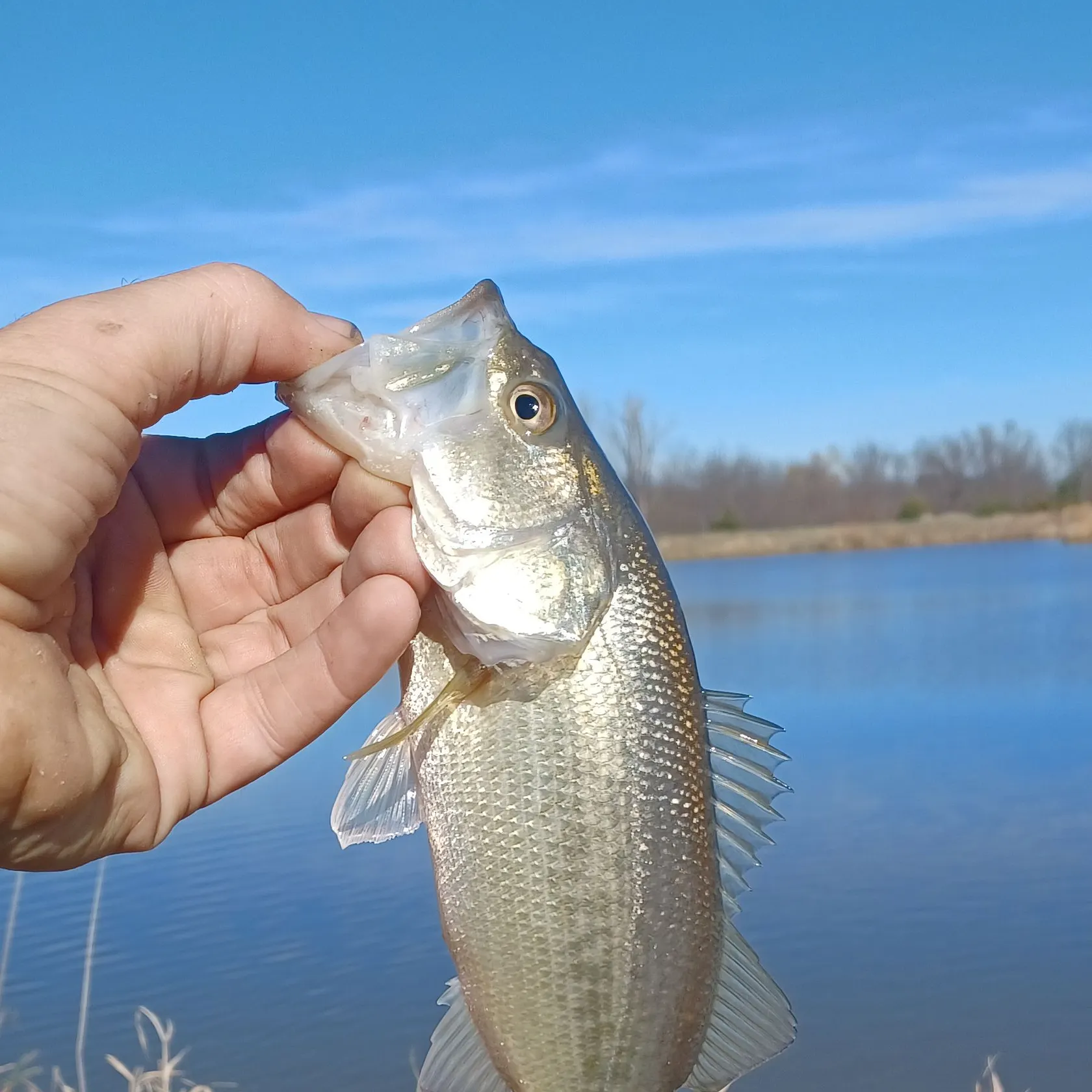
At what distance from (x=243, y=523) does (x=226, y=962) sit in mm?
6993

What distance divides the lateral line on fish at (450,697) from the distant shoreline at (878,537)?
4715 centimetres

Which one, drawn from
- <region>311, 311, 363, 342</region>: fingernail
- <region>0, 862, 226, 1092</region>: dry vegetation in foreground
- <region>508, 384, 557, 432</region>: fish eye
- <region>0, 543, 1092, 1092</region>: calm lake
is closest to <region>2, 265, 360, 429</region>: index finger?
<region>311, 311, 363, 342</region>: fingernail

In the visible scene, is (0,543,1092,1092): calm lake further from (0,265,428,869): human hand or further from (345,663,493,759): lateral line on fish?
(345,663,493,759): lateral line on fish

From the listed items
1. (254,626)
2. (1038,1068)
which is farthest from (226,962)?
(254,626)

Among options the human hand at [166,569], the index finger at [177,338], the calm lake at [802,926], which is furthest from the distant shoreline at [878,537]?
the index finger at [177,338]

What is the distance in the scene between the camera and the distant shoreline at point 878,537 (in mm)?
51719

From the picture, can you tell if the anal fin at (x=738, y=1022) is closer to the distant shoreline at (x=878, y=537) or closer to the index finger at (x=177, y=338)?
the index finger at (x=177, y=338)

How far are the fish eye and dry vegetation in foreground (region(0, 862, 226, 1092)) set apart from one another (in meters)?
3.55

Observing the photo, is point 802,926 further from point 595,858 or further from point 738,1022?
point 595,858

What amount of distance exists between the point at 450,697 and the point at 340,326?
3.45 ft

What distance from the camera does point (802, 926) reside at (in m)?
9.29

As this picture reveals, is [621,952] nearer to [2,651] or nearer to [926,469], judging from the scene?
[2,651]

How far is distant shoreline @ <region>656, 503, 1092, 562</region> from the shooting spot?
51.7m

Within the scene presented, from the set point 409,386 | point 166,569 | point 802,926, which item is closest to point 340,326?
point 409,386
